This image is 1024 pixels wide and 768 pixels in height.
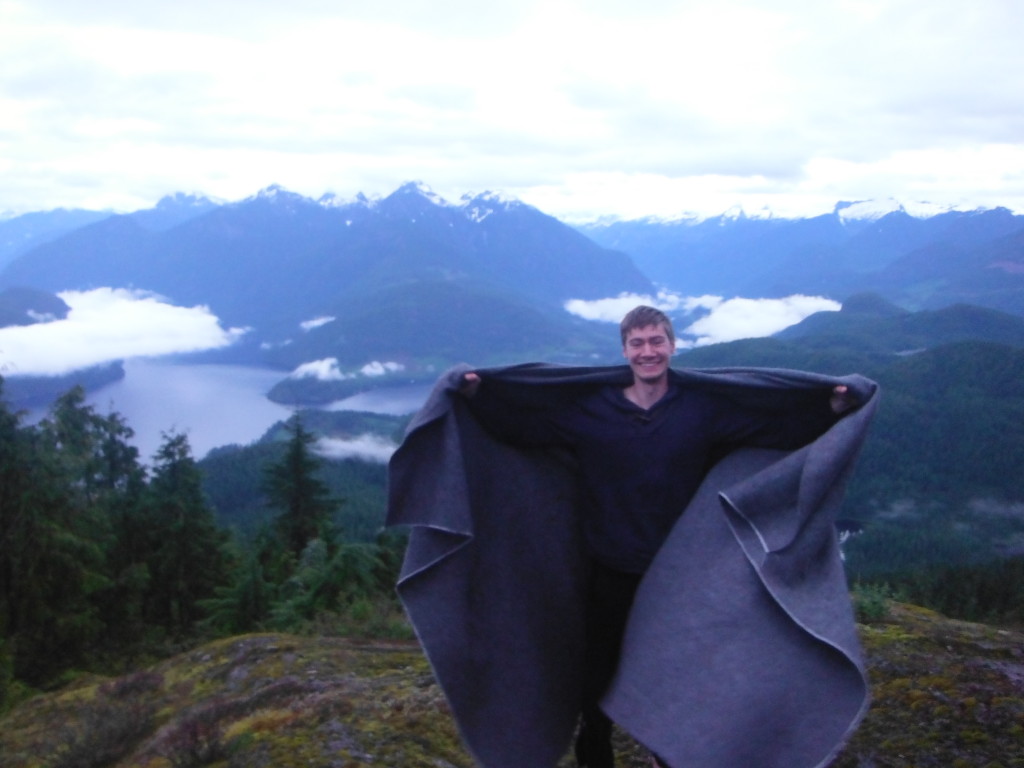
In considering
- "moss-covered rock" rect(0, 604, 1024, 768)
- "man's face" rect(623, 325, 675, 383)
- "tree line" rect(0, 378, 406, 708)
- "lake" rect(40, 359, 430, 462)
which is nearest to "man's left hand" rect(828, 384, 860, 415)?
"man's face" rect(623, 325, 675, 383)

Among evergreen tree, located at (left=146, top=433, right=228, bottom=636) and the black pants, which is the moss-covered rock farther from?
evergreen tree, located at (left=146, top=433, right=228, bottom=636)

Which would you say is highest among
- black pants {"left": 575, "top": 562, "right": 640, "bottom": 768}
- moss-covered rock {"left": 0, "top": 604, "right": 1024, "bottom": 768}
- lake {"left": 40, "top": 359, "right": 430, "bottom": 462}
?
black pants {"left": 575, "top": 562, "right": 640, "bottom": 768}

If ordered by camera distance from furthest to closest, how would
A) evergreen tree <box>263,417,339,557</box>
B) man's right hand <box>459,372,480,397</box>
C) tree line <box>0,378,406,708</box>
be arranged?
evergreen tree <box>263,417,339,557</box>
tree line <box>0,378,406,708</box>
man's right hand <box>459,372,480,397</box>

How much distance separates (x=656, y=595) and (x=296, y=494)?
2165 centimetres

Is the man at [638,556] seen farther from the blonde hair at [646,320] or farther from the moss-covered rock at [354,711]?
the moss-covered rock at [354,711]

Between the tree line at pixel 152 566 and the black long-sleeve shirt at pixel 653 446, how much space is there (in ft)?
14.6

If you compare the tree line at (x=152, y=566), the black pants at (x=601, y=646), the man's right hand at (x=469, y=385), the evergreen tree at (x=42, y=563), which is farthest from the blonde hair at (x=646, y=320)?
the evergreen tree at (x=42, y=563)

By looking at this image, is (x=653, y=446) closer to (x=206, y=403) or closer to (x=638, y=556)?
(x=638, y=556)

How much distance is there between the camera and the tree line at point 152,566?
12.0 m

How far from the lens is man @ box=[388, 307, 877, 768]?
3.22 m

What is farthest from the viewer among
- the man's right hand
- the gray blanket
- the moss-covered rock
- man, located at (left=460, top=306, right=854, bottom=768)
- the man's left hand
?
the moss-covered rock

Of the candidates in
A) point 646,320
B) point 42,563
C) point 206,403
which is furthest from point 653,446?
point 206,403

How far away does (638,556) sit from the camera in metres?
3.67

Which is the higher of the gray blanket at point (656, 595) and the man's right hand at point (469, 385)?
the man's right hand at point (469, 385)
